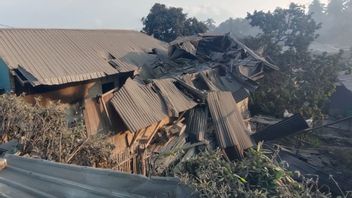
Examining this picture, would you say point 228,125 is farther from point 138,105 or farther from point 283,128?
point 138,105

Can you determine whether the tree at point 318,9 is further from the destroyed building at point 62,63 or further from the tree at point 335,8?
the destroyed building at point 62,63

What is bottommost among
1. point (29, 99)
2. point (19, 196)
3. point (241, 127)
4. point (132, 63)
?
point (241, 127)

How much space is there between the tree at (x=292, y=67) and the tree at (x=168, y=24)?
412 centimetres

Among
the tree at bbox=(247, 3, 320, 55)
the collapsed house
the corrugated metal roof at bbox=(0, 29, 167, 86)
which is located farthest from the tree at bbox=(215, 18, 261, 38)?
the corrugated metal roof at bbox=(0, 29, 167, 86)

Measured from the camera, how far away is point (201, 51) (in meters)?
16.3

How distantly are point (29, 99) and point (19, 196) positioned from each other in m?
6.66

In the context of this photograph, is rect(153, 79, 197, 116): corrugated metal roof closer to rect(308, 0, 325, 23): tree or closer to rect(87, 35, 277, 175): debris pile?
rect(87, 35, 277, 175): debris pile

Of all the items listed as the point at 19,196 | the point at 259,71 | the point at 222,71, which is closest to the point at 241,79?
the point at 222,71

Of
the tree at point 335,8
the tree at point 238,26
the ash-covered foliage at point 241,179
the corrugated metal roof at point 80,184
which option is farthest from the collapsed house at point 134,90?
the tree at point 335,8

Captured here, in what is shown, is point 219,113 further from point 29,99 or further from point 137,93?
point 29,99

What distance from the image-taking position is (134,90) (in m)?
9.17

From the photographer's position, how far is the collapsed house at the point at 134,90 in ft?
27.3

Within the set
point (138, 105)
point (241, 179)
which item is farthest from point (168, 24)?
point (241, 179)

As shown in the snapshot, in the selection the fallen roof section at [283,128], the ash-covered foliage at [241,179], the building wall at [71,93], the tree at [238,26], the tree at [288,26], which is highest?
the tree at [238,26]
